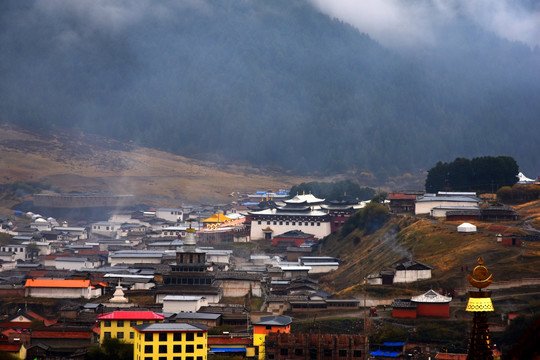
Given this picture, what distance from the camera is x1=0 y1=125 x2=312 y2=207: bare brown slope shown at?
150375 millimetres

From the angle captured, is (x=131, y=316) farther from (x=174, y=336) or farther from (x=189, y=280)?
(x=189, y=280)

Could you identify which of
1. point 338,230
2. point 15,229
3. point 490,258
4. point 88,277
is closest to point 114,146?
point 15,229

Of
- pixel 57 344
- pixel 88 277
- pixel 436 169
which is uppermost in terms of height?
pixel 436 169

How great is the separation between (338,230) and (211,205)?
42272 mm

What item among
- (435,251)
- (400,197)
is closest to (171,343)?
(435,251)

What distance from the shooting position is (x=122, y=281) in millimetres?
Result: 71938

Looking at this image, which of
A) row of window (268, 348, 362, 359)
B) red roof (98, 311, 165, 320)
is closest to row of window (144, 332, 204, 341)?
row of window (268, 348, 362, 359)

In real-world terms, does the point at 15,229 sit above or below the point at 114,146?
below

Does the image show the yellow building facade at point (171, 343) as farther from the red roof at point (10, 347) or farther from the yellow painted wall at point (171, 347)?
the red roof at point (10, 347)

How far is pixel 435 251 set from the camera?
221ft

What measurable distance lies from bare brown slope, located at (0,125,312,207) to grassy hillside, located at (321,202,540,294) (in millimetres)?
66032

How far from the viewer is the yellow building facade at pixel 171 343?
46500mm

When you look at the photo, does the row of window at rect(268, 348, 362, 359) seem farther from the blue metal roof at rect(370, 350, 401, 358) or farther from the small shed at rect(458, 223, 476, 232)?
the small shed at rect(458, 223, 476, 232)

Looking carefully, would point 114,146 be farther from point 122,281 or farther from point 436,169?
point 122,281
